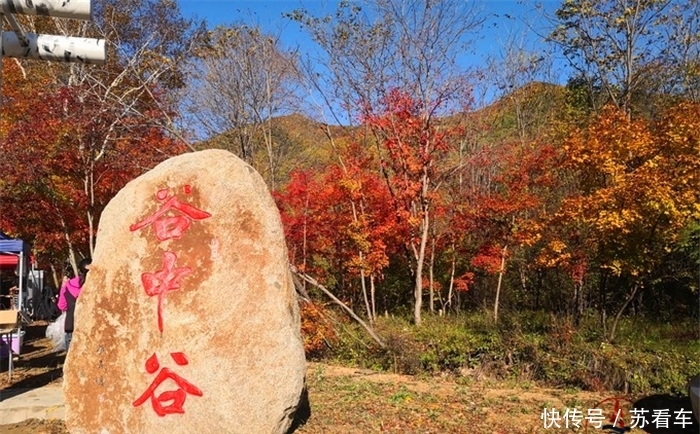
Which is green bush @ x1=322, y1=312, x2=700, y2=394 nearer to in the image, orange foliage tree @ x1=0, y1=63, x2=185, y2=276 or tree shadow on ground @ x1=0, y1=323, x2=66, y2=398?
tree shadow on ground @ x1=0, y1=323, x2=66, y2=398

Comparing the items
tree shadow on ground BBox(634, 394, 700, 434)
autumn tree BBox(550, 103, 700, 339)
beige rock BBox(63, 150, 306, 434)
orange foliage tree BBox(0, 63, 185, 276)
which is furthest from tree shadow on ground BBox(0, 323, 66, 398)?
autumn tree BBox(550, 103, 700, 339)

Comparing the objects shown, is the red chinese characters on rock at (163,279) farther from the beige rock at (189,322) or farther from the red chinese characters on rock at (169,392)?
the red chinese characters on rock at (169,392)

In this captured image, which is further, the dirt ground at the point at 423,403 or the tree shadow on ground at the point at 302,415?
the dirt ground at the point at 423,403

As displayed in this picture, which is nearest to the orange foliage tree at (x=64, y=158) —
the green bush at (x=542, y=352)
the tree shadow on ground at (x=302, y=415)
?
the green bush at (x=542, y=352)

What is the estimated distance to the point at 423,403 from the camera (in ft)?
21.5

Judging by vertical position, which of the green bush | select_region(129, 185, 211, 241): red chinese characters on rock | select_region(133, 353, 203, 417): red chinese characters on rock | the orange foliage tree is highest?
the orange foliage tree

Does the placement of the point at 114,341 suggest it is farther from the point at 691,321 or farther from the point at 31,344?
the point at 691,321

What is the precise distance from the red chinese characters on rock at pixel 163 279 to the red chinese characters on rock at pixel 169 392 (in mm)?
316

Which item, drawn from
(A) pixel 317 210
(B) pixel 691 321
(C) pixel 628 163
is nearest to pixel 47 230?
(A) pixel 317 210

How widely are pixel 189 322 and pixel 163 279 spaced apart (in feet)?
1.28

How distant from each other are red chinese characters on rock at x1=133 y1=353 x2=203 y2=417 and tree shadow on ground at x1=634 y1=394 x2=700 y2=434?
4.66 meters

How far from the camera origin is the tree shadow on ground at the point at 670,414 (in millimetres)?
5887

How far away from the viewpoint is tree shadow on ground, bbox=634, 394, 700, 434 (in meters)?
5.89

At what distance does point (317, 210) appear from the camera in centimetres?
1310
